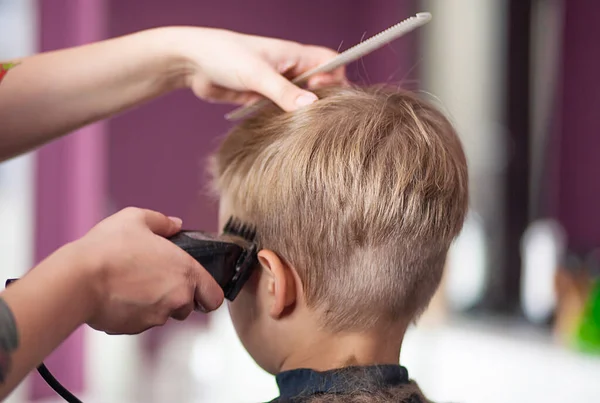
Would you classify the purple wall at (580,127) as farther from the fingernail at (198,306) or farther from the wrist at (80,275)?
the wrist at (80,275)

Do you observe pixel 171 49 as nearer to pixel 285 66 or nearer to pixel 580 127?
pixel 285 66

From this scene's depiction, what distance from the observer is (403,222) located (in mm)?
912

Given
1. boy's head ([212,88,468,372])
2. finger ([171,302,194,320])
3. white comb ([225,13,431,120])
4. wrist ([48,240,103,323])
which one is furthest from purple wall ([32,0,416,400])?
wrist ([48,240,103,323])

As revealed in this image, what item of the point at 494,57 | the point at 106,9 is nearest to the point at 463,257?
the point at 494,57

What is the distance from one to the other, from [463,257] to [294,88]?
6.70 feet

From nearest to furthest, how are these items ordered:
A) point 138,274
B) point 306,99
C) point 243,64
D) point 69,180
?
point 138,274
point 306,99
point 243,64
point 69,180

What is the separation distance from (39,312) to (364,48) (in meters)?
0.51

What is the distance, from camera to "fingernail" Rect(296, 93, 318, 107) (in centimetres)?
97

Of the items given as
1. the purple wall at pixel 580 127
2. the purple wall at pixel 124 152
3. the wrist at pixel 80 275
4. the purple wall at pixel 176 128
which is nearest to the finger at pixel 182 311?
the wrist at pixel 80 275

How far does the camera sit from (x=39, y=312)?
646 millimetres

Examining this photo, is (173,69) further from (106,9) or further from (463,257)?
(463,257)

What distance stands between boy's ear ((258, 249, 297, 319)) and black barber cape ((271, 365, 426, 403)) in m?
0.09

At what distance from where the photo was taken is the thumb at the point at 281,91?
98cm

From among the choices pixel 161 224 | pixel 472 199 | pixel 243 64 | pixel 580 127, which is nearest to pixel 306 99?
pixel 243 64
